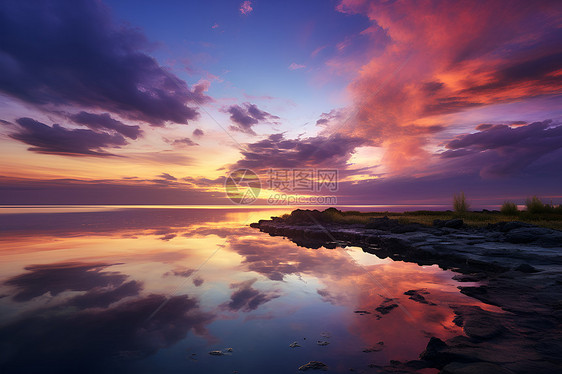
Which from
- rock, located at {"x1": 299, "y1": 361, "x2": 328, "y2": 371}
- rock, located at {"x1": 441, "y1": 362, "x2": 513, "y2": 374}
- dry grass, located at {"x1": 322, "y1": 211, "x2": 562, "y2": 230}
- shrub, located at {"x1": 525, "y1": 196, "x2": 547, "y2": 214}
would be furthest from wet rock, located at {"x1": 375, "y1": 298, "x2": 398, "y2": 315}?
shrub, located at {"x1": 525, "y1": 196, "x2": 547, "y2": 214}

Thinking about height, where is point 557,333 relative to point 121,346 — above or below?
above

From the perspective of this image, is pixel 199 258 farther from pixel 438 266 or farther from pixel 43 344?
pixel 438 266

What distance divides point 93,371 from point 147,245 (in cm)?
1380

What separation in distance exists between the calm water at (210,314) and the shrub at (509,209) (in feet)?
75.2

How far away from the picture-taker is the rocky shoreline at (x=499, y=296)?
3785 mm

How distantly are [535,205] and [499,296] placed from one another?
24.7 m

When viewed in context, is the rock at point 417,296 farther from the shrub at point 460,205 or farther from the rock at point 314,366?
the shrub at point 460,205

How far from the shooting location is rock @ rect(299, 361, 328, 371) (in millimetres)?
4058

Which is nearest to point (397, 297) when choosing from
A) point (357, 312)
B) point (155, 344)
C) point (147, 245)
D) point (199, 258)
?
point (357, 312)

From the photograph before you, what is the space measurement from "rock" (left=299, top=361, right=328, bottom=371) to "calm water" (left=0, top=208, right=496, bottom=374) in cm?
10

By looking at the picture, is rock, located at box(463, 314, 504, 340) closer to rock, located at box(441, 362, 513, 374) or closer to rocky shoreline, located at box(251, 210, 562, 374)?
rocky shoreline, located at box(251, 210, 562, 374)

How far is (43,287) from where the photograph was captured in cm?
826

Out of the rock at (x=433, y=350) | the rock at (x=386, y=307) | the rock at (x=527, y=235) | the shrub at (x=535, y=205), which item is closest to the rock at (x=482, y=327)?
the rock at (x=433, y=350)

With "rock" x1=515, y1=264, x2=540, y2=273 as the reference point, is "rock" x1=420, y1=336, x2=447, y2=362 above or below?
below
